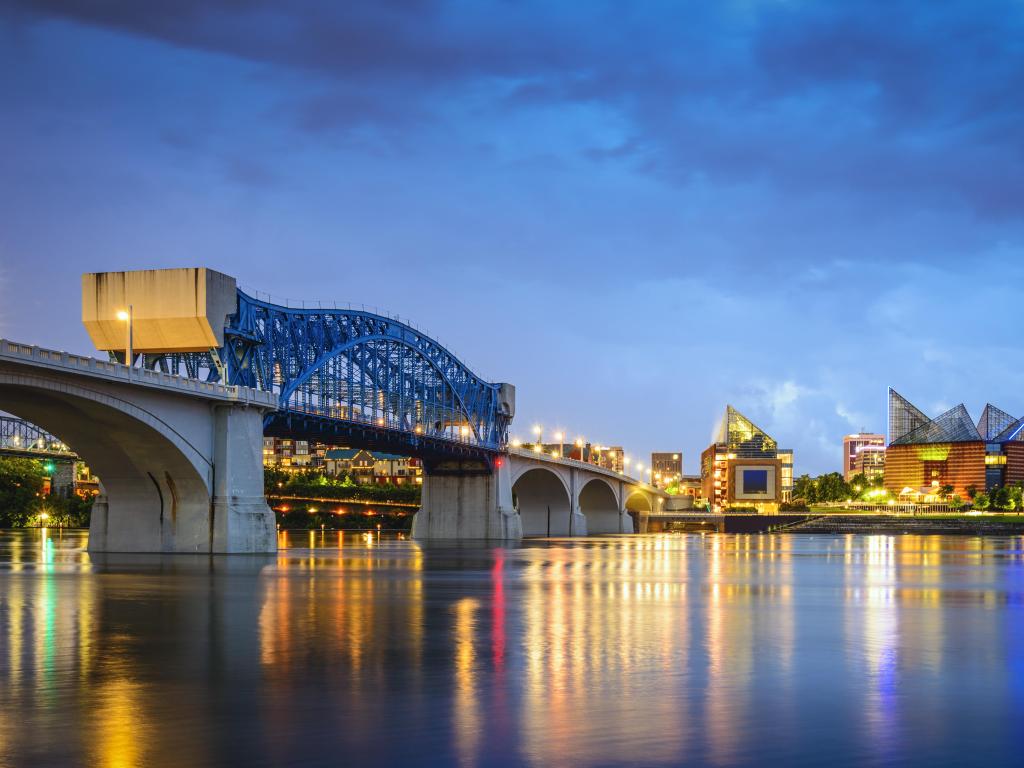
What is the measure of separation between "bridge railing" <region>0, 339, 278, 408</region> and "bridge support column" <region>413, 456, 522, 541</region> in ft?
189

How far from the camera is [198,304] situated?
78.6m

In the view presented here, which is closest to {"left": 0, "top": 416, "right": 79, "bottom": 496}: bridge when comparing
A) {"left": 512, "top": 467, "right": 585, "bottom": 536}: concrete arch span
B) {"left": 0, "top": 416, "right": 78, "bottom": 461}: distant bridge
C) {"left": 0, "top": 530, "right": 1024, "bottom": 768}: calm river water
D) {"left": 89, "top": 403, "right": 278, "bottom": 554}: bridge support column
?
{"left": 0, "top": 416, "right": 78, "bottom": 461}: distant bridge

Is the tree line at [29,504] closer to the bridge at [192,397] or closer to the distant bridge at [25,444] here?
the distant bridge at [25,444]

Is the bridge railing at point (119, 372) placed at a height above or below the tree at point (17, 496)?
above

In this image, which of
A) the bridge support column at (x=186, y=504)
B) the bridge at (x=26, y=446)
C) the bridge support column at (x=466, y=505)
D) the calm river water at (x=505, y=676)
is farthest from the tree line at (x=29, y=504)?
the calm river water at (x=505, y=676)

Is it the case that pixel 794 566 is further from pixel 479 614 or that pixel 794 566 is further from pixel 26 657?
pixel 26 657

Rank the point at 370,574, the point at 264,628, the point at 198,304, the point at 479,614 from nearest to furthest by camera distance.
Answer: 1. the point at 264,628
2. the point at 479,614
3. the point at 370,574
4. the point at 198,304

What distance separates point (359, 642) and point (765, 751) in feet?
43.5

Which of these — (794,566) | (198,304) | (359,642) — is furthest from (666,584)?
(198,304)

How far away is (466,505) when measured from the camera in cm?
13675

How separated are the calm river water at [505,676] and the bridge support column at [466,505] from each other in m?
88.0

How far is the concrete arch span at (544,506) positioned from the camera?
166500mm

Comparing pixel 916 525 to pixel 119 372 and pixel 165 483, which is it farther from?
pixel 119 372

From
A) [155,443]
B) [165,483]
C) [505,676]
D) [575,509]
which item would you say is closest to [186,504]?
[165,483]
